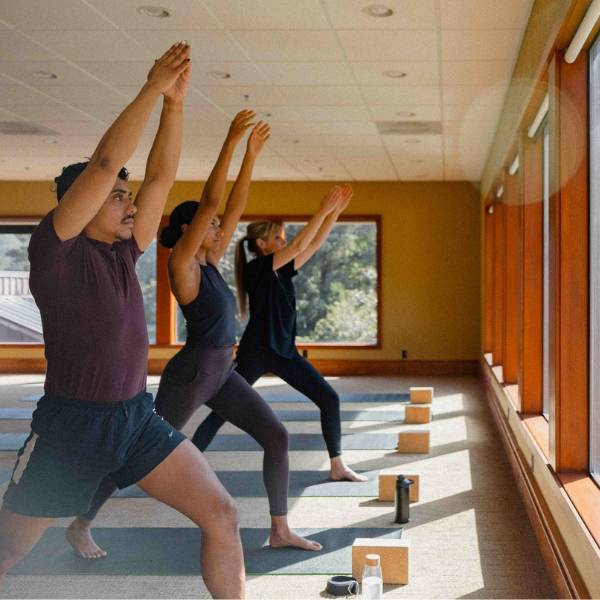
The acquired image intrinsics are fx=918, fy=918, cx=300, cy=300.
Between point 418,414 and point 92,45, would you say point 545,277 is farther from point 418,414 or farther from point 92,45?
point 92,45

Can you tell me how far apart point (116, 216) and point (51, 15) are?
3.11 meters

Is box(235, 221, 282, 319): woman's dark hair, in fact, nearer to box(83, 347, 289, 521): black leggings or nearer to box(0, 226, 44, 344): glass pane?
box(83, 347, 289, 521): black leggings

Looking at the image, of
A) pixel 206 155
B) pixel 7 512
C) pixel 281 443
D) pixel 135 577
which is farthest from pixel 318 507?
pixel 206 155

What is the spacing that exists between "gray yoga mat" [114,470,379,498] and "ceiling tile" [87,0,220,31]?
2.53 meters

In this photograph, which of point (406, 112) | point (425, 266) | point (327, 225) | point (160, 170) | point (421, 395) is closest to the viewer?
point (160, 170)

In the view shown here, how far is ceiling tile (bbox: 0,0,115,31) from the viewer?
15.7 feet

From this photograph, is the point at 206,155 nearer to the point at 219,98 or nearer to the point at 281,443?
the point at 219,98

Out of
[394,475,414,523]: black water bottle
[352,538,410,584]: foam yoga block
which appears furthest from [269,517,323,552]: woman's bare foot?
[394,475,414,523]: black water bottle

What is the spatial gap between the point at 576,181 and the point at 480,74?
120 inches

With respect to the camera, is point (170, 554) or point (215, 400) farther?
point (170, 554)

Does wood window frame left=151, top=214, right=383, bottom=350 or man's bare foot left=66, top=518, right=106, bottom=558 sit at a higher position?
wood window frame left=151, top=214, right=383, bottom=350

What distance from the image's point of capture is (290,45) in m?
5.59

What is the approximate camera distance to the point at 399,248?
1248 cm

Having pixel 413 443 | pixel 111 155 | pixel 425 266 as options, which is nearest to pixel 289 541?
pixel 111 155
